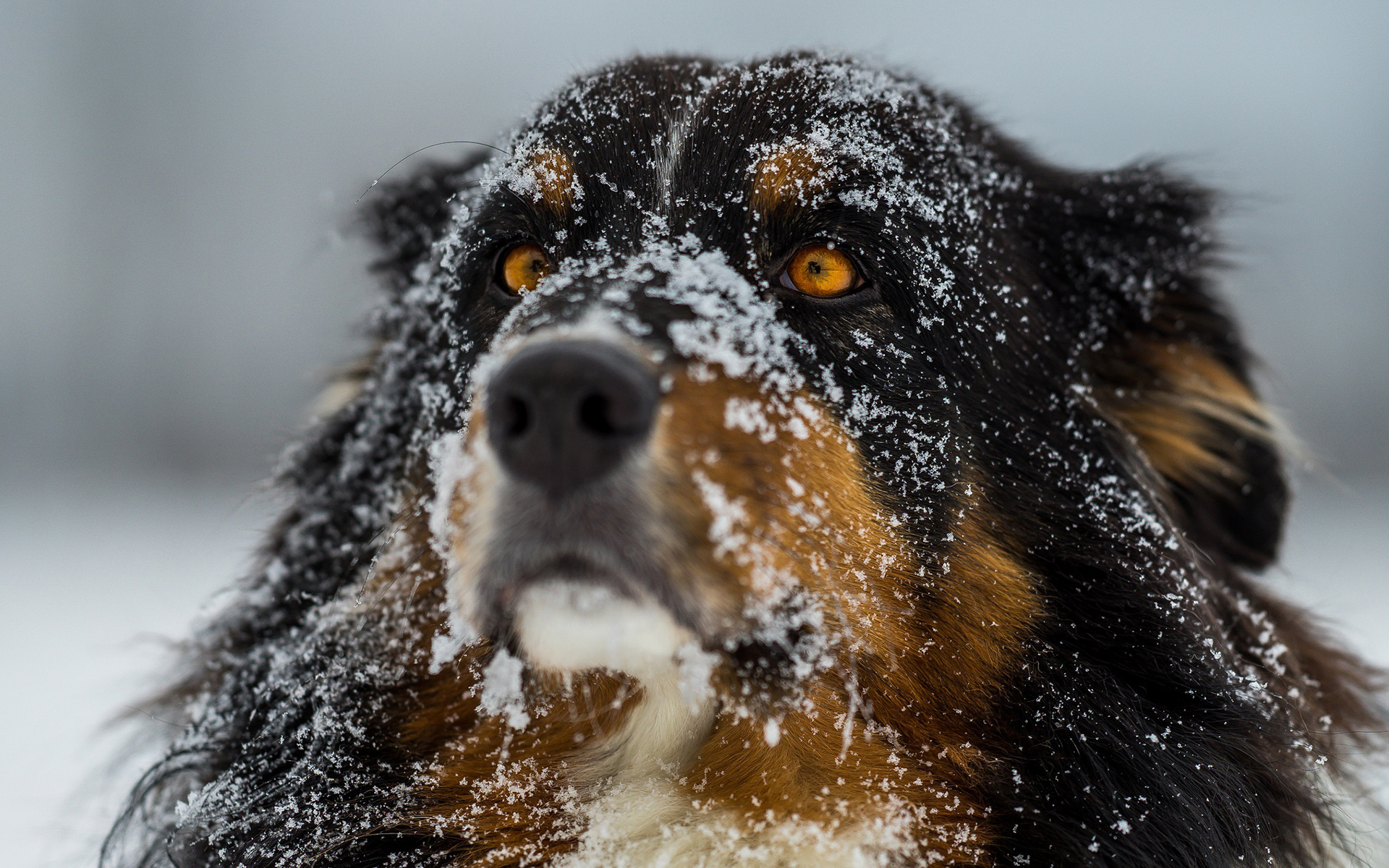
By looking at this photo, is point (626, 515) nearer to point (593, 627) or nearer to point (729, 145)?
point (593, 627)

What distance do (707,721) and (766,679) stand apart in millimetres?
284

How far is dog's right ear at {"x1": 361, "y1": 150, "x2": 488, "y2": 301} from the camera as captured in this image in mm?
3314

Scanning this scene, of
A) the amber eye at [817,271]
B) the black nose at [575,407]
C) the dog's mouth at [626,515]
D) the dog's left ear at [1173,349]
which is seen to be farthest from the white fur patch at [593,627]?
the dog's left ear at [1173,349]

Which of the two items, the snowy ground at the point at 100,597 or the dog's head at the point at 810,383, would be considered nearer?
the dog's head at the point at 810,383

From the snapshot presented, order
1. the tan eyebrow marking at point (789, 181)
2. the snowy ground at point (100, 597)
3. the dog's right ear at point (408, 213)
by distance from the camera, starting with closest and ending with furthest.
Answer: the tan eyebrow marking at point (789, 181), the dog's right ear at point (408, 213), the snowy ground at point (100, 597)

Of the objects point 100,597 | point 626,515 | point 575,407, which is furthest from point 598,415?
point 100,597

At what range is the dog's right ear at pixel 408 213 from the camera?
3314mm

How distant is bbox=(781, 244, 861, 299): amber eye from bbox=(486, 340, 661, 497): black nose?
653 millimetres

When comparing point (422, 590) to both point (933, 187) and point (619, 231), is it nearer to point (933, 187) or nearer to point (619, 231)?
point (619, 231)

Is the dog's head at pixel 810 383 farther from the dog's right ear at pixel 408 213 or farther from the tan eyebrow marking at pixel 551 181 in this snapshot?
the dog's right ear at pixel 408 213

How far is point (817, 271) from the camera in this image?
7.66 feet

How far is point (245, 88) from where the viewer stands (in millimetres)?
29156

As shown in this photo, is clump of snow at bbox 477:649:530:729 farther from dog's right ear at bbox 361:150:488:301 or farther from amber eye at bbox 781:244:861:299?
dog's right ear at bbox 361:150:488:301

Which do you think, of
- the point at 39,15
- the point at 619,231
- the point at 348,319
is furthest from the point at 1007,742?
the point at 39,15
